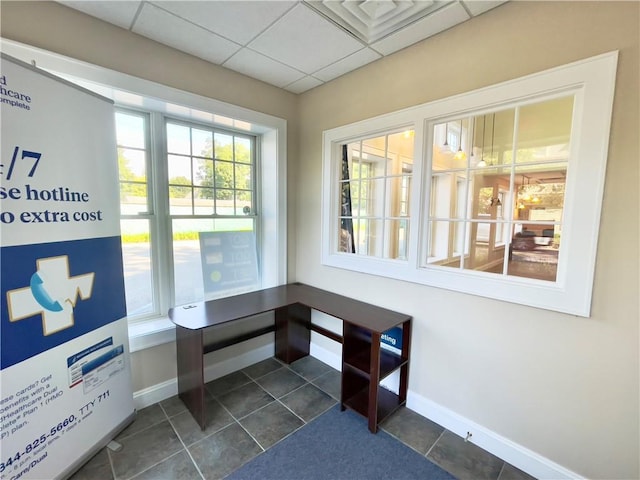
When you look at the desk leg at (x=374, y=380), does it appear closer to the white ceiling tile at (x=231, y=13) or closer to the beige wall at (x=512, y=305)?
the beige wall at (x=512, y=305)

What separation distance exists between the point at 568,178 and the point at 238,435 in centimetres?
258

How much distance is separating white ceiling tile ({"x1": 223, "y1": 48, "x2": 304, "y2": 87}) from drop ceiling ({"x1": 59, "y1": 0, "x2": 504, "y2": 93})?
0.01 m

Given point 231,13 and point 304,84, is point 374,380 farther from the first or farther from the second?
point 304,84

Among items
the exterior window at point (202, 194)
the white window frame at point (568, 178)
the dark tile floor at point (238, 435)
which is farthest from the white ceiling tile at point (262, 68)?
the dark tile floor at point (238, 435)

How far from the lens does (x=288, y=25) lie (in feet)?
6.00

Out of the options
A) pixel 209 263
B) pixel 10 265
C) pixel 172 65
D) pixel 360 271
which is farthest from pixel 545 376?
pixel 172 65

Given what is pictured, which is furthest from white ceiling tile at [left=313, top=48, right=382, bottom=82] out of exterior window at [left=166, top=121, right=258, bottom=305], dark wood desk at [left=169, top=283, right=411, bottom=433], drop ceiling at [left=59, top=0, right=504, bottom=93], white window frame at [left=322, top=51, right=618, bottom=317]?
dark wood desk at [left=169, top=283, right=411, bottom=433]

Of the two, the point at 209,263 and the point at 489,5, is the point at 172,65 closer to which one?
Result: the point at 209,263

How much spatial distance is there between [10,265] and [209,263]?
1.42 m

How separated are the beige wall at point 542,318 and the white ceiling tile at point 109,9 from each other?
1.70 meters

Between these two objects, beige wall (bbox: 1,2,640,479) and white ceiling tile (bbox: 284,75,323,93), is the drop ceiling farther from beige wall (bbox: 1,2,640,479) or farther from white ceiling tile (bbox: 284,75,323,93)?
white ceiling tile (bbox: 284,75,323,93)

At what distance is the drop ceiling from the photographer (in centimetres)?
166

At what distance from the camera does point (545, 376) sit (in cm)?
160

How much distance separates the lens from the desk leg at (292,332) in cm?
288
